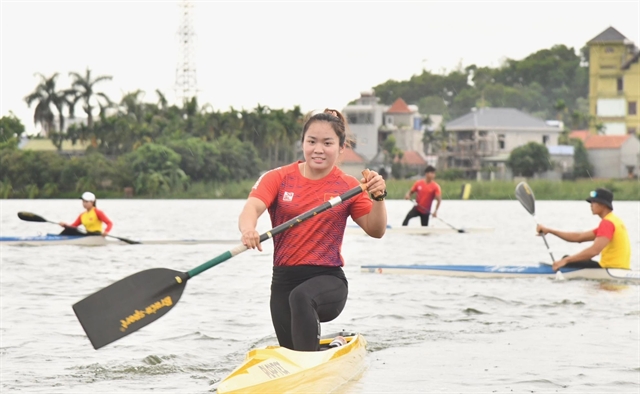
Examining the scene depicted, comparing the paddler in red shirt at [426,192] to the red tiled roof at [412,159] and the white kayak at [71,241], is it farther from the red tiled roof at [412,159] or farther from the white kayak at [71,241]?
the red tiled roof at [412,159]

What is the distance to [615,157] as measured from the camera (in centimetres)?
10606

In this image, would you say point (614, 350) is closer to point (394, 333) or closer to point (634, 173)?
point (394, 333)

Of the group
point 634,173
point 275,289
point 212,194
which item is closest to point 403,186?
point 212,194

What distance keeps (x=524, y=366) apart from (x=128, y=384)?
355cm

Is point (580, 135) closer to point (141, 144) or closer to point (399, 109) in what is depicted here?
point (399, 109)

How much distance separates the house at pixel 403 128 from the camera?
4879 inches

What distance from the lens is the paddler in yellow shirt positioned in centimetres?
1524

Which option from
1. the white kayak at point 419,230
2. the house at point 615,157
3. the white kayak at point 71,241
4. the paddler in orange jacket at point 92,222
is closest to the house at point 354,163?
the house at point 615,157

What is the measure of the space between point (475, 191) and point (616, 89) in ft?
188

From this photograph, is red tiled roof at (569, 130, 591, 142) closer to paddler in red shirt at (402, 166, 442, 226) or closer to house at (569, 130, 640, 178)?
house at (569, 130, 640, 178)

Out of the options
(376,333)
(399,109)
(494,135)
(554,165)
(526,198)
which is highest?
(399,109)

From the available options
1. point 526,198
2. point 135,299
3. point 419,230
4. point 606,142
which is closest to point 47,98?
point 606,142

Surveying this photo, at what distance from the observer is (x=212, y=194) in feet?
273

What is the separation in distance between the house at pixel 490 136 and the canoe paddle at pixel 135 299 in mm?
102503
